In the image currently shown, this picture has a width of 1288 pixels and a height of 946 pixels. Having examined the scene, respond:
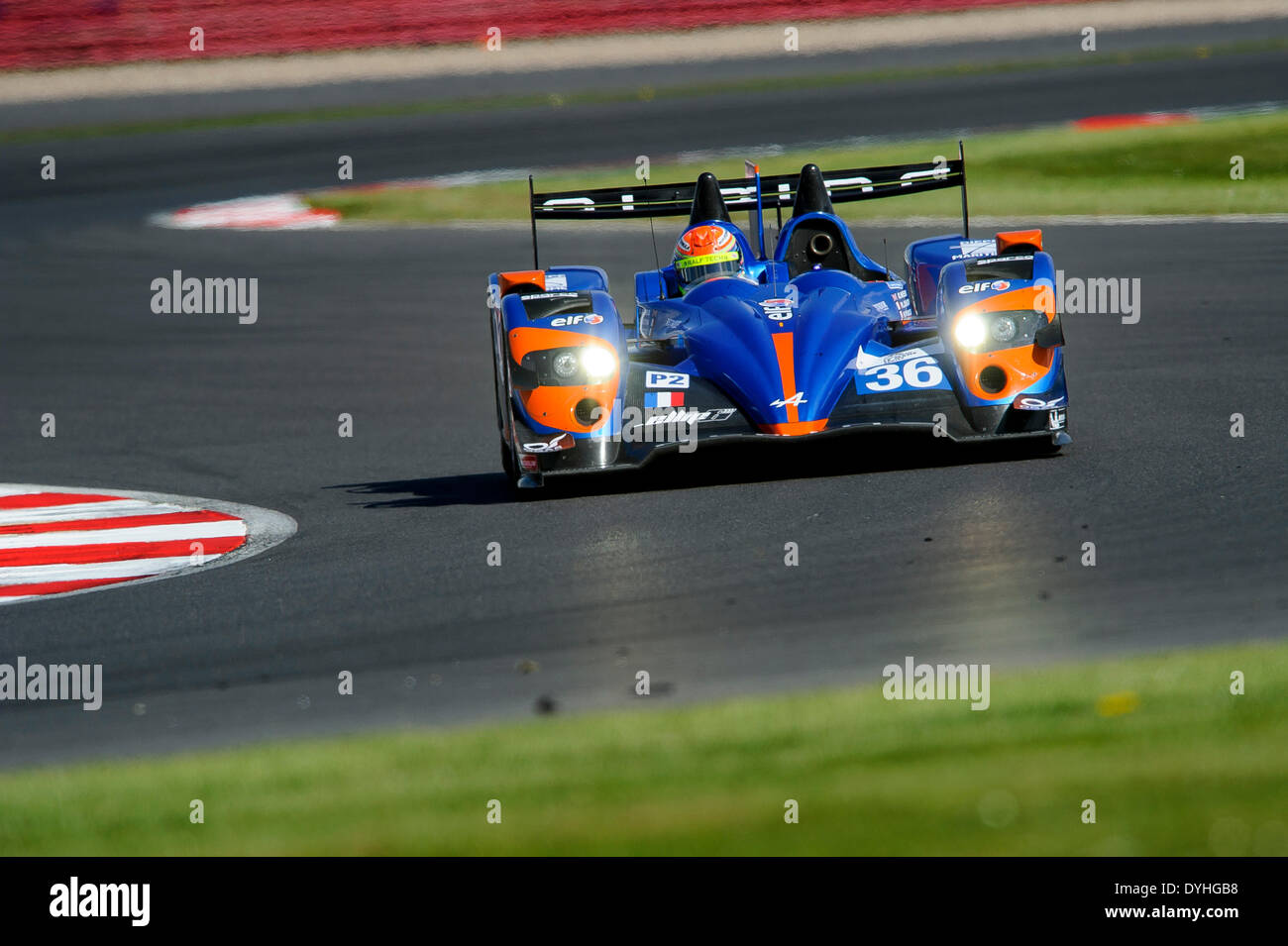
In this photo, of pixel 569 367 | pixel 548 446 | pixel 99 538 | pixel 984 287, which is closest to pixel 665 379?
pixel 569 367

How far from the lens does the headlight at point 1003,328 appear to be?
346 inches

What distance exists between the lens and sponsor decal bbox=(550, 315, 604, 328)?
8992 mm

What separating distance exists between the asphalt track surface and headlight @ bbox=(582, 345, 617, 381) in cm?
60

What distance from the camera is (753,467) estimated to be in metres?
9.38

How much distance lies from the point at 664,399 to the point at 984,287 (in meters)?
1.58

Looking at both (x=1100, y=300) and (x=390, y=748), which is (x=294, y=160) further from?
(x=390, y=748)

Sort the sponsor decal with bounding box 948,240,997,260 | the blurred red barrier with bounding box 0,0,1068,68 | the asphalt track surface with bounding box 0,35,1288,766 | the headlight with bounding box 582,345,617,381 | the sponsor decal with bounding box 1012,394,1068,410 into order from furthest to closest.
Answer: the blurred red barrier with bounding box 0,0,1068,68
the sponsor decal with bounding box 948,240,997,260
the headlight with bounding box 582,345,617,381
the sponsor decal with bounding box 1012,394,1068,410
the asphalt track surface with bounding box 0,35,1288,766

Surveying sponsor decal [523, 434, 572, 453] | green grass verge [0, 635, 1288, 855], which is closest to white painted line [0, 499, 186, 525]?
sponsor decal [523, 434, 572, 453]

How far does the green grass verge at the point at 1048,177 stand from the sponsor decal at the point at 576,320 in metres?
10.4

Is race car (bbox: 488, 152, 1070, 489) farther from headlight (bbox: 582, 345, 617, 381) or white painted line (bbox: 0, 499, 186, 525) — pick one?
white painted line (bbox: 0, 499, 186, 525)

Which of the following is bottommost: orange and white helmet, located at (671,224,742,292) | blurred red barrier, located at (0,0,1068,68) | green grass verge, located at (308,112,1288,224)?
orange and white helmet, located at (671,224,742,292)

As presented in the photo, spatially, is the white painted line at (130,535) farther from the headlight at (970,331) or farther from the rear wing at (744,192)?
the headlight at (970,331)
